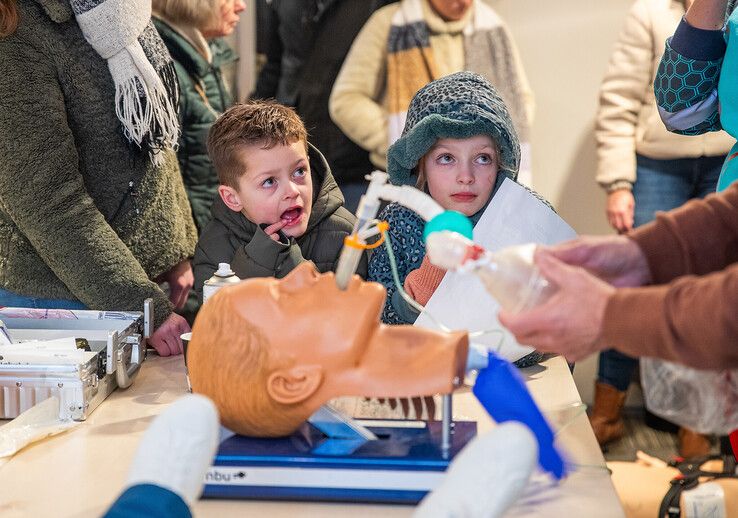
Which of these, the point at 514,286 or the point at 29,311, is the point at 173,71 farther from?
the point at 514,286

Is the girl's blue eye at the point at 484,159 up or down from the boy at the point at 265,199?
up

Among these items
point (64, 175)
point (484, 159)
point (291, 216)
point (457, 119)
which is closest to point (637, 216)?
point (484, 159)

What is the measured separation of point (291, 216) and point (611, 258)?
3.02 ft

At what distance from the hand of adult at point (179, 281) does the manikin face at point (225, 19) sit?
823 mm

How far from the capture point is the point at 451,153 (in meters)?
1.87

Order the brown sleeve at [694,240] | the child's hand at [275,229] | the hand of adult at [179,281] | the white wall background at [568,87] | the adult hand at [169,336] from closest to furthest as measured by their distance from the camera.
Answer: the brown sleeve at [694,240], the adult hand at [169,336], the child's hand at [275,229], the hand of adult at [179,281], the white wall background at [568,87]

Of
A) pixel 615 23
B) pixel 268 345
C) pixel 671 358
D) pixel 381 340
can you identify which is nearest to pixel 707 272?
pixel 671 358

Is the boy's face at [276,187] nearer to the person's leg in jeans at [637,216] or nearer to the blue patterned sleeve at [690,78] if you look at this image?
the blue patterned sleeve at [690,78]

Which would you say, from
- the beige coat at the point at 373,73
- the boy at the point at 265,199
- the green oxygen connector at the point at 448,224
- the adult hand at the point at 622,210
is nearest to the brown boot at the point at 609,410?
the adult hand at the point at 622,210

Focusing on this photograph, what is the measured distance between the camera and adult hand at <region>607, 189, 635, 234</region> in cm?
302

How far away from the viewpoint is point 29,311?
165 cm

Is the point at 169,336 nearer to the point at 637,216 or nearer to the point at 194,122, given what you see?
the point at 194,122

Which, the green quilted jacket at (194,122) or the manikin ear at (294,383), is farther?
the green quilted jacket at (194,122)

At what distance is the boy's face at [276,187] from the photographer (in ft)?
6.00
